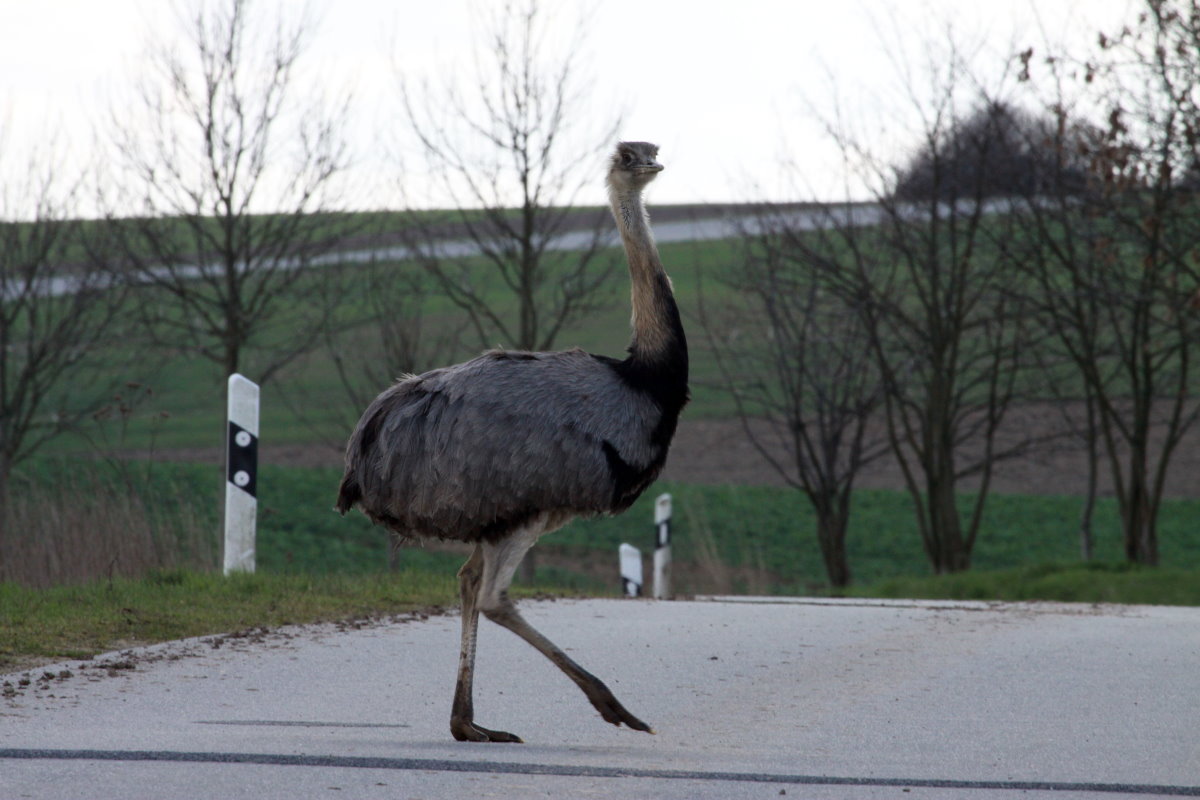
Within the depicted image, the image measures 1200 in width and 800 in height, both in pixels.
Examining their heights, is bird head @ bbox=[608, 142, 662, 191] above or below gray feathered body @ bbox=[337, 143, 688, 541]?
above

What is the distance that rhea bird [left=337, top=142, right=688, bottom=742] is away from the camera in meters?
5.91

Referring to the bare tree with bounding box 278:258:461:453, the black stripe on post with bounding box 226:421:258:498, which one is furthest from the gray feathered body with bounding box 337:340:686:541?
the bare tree with bounding box 278:258:461:453

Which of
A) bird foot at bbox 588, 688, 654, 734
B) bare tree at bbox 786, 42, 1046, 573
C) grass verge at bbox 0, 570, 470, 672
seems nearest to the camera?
bird foot at bbox 588, 688, 654, 734

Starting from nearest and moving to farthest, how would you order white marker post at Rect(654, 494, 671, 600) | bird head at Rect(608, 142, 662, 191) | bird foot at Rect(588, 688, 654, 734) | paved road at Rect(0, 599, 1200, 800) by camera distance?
paved road at Rect(0, 599, 1200, 800), bird foot at Rect(588, 688, 654, 734), bird head at Rect(608, 142, 662, 191), white marker post at Rect(654, 494, 671, 600)

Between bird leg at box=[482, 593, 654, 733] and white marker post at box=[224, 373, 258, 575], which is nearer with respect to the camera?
bird leg at box=[482, 593, 654, 733]

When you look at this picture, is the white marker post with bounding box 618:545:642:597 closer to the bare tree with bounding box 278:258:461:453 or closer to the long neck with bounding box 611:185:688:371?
the bare tree with bounding box 278:258:461:453

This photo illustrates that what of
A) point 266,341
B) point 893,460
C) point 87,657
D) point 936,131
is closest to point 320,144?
point 936,131

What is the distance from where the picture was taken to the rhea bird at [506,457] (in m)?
5.91

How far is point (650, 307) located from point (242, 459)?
5666 mm

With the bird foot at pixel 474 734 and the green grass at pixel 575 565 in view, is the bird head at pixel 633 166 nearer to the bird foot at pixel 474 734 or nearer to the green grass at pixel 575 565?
the bird foot at pixel 474 734

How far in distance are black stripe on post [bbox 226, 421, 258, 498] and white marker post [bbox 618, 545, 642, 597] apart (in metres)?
5.72

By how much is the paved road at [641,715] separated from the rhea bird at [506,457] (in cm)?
52

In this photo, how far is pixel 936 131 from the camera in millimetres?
21406

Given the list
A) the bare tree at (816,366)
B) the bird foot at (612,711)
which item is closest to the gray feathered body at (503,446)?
the bird foot at (612,711)
